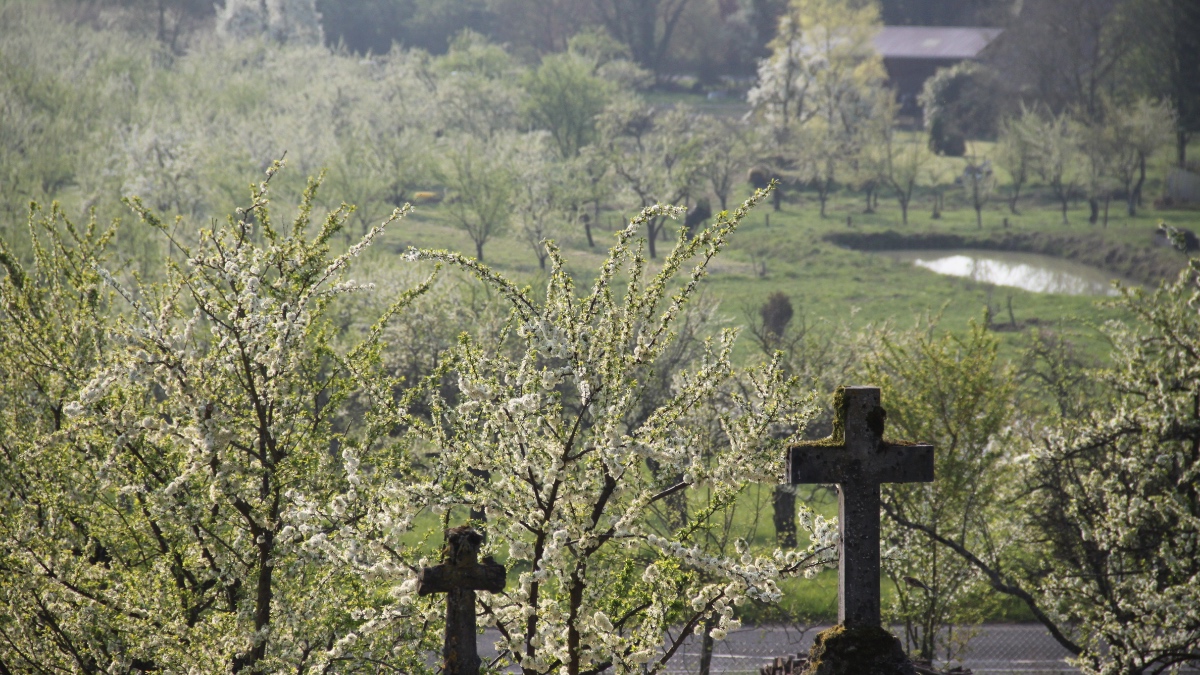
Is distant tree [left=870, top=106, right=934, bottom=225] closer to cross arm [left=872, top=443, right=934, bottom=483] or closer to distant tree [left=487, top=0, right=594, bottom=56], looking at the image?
distant tree [left=487, top=0, right=594, bottom=56]

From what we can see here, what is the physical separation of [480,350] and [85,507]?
13.4 feet

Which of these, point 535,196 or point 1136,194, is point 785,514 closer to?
point 535,196

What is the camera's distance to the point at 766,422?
6727mm

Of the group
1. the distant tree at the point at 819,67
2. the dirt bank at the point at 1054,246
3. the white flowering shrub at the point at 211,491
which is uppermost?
the distant tree at the point at 819,67

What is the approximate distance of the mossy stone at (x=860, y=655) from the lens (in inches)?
198

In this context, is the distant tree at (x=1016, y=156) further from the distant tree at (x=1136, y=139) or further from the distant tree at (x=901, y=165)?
the distant tree at (x=1136, y=139)

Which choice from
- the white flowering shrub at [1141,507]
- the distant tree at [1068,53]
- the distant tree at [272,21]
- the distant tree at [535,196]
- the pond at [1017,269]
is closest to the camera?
the white flowering shrub at [1141,507]

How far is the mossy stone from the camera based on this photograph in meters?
5.03

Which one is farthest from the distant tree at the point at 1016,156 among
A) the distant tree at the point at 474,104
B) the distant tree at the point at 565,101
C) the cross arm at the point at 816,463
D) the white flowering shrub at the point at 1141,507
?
the cross arm at the point at 816,463

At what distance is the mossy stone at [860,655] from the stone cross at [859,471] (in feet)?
0.85

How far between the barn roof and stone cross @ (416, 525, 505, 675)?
83.1m

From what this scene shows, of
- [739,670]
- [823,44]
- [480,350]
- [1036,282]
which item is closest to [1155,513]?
[739,670]

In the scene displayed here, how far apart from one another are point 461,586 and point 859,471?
6.78ft

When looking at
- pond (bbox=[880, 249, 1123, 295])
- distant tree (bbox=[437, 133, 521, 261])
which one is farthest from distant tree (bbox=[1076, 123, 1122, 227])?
distant tree (bbox=[437, 133, 521, 261])
